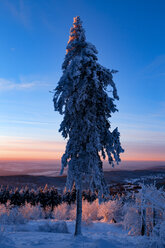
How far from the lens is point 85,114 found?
9789mm

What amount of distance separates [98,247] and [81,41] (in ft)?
28.7

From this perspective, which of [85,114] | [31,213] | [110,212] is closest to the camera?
[85,114]

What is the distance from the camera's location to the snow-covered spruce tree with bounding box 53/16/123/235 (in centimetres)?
938

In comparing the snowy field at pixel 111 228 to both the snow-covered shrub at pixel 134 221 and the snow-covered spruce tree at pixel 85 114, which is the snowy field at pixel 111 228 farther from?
the snow-covered spruce tree at pixel 85 114

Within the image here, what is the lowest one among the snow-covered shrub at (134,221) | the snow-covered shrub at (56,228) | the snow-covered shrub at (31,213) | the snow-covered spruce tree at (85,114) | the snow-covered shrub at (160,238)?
the snow-covered shrub at (31,213)

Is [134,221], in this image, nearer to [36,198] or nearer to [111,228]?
[111,228]

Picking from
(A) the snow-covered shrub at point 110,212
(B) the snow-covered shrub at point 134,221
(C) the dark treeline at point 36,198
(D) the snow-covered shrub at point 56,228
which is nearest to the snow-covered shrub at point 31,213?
(C) the dark treeline at point 36,198

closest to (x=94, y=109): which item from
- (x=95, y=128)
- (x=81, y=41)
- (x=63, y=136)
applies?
(x=95, y=128)

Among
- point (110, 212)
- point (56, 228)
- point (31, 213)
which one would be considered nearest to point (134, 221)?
point (56, 228)

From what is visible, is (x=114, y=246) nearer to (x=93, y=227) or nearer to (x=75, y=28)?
(x=93, y=227)

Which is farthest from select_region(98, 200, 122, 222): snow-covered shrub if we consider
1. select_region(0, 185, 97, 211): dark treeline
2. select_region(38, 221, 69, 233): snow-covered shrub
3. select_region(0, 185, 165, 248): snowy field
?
select_region(0, 185, 97, 211): dark treeline

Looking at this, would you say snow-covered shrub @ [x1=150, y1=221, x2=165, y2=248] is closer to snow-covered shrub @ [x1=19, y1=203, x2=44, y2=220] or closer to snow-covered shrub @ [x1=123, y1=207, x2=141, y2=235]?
snow-covered shrub @ [x1=123, y1=207, x2=141, y2=235]

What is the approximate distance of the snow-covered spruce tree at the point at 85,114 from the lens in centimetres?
938

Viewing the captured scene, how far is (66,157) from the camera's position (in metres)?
9.67
